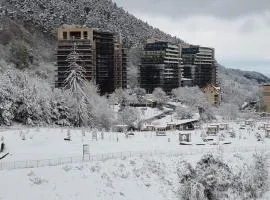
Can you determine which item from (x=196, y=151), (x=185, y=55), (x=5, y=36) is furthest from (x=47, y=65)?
→ (x=196, y=151)

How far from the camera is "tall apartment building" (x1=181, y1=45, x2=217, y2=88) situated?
135 metres

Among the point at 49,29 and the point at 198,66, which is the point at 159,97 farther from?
the point at 49,29

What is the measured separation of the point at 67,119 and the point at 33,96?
4.75 metres

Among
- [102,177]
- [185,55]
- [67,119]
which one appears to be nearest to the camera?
[102,177]

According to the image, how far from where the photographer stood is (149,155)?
3691 centimetres

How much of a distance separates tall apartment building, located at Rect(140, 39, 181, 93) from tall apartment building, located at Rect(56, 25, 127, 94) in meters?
12.9

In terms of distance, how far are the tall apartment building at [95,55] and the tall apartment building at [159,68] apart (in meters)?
12.9

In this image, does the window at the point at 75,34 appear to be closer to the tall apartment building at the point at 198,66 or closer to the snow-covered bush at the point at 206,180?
the tall apartment building at the point at 198,66

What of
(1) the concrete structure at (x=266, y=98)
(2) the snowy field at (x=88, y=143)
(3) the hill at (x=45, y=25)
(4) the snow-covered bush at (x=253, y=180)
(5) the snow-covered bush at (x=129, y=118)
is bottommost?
(4) the snow-covered bush at (x=253, y=180)

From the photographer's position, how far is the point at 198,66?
451 feet

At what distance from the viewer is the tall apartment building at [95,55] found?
9475 centimetres

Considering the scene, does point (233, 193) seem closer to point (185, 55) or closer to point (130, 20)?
point (185, 55)

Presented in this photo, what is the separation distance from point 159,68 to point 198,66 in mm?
18748

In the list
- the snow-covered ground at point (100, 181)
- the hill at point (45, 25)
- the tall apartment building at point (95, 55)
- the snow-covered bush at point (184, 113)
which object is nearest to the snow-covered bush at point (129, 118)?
the snow-covered bush at point (184, 113)
